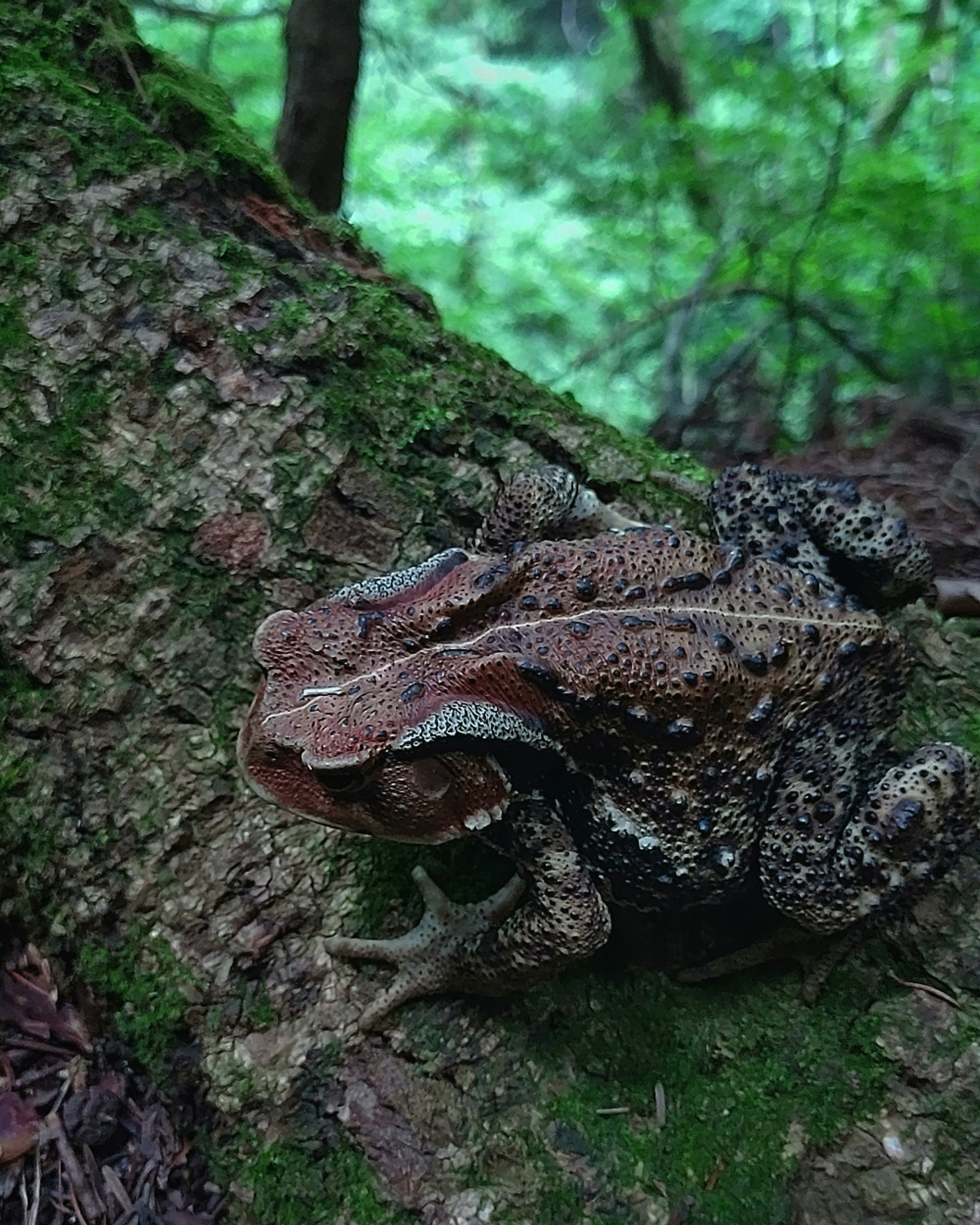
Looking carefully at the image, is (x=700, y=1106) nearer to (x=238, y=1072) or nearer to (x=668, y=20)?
(x=238, y=1072)

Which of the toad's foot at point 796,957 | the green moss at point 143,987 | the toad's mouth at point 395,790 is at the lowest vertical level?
the green moss at point 143,987

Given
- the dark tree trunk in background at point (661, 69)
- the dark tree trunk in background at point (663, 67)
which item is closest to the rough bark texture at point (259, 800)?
the dark tree trunk in background at point (663, 67)

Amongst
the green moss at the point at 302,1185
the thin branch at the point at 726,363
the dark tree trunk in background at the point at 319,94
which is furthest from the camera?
the thin branch at the point at 726,363

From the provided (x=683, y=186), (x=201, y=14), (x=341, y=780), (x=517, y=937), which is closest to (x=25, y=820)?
(x=341, y=780)

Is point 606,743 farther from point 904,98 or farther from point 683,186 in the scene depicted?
point 904,98

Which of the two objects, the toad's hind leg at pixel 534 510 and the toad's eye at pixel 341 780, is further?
the toad's hind leg at pixel 534 510

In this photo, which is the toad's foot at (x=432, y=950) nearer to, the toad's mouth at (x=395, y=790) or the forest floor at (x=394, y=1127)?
the forest floor at (x=394, y=1127)

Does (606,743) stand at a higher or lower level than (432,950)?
higher

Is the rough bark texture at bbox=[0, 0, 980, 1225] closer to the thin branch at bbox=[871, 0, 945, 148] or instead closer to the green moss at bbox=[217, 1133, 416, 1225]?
the green moss at bbox=[217, 1133, 416, 1225]
